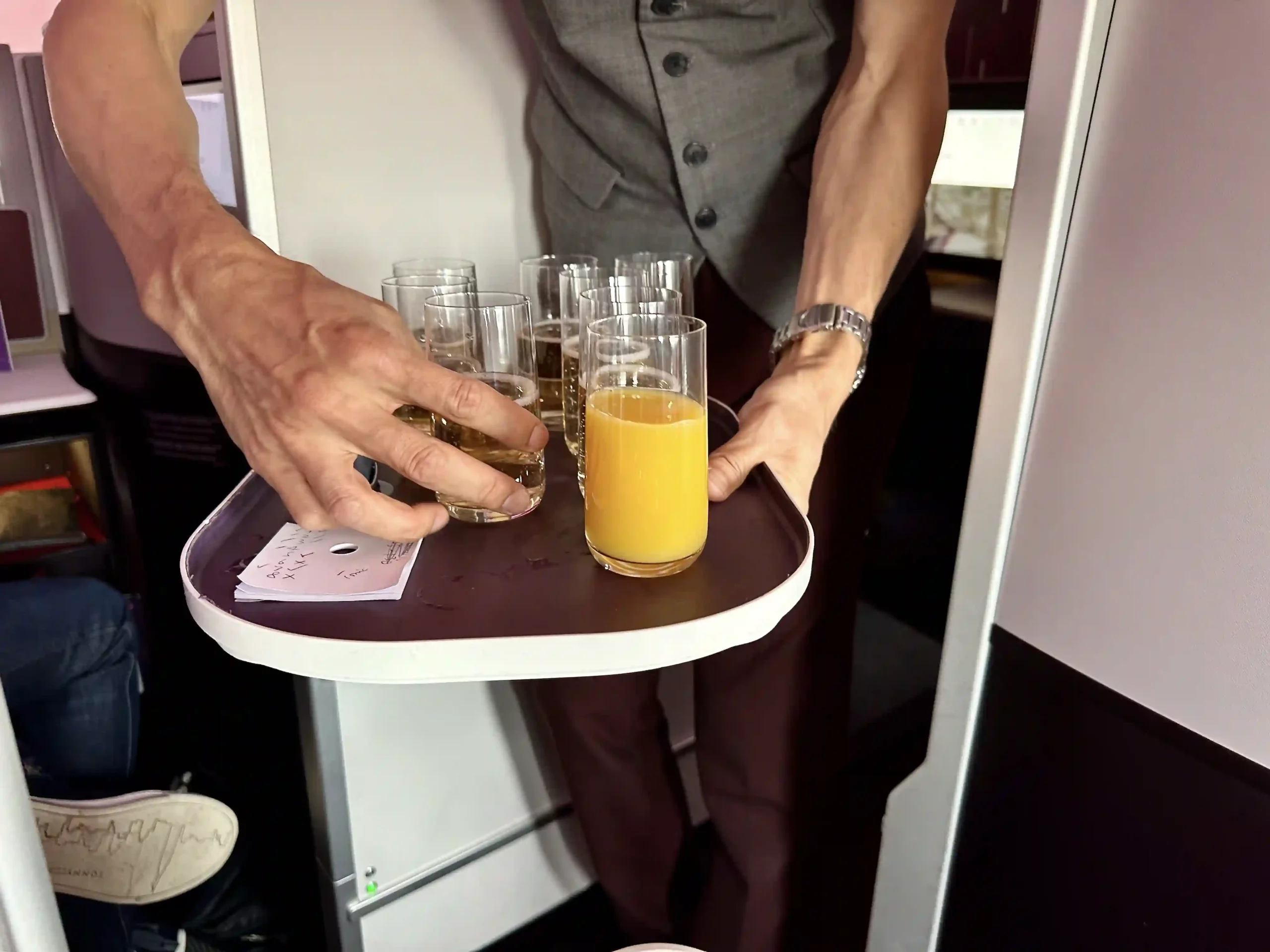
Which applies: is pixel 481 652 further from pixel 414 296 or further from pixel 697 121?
pixel 697 121

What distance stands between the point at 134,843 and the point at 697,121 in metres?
1.02

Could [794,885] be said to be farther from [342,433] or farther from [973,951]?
[342,433]

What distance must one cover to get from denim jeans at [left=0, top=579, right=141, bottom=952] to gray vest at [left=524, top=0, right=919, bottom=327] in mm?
864

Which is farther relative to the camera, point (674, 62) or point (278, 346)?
point (674, 62)

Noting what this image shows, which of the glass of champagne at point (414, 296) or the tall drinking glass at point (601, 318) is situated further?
the glass of champagne at point (414, 296)

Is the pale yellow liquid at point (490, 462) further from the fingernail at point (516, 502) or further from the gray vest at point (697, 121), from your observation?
the gray vest at point (697, 121)

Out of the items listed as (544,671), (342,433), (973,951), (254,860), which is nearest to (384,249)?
(342,433)

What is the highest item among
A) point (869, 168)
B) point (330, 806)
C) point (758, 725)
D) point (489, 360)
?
point (869, 168)

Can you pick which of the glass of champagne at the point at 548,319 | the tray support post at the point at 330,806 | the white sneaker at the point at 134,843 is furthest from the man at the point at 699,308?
the white sneaker at the point at 134,843

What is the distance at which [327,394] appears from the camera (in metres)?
0.66

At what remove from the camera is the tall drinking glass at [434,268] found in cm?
104

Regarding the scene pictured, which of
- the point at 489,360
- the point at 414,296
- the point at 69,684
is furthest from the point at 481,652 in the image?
the point at 69,684

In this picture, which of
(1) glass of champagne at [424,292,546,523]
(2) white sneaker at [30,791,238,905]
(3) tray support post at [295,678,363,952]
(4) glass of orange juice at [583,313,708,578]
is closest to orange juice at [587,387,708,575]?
(4) glass of orange juice at [583,313,708,578]

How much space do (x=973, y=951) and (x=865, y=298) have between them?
68cm
